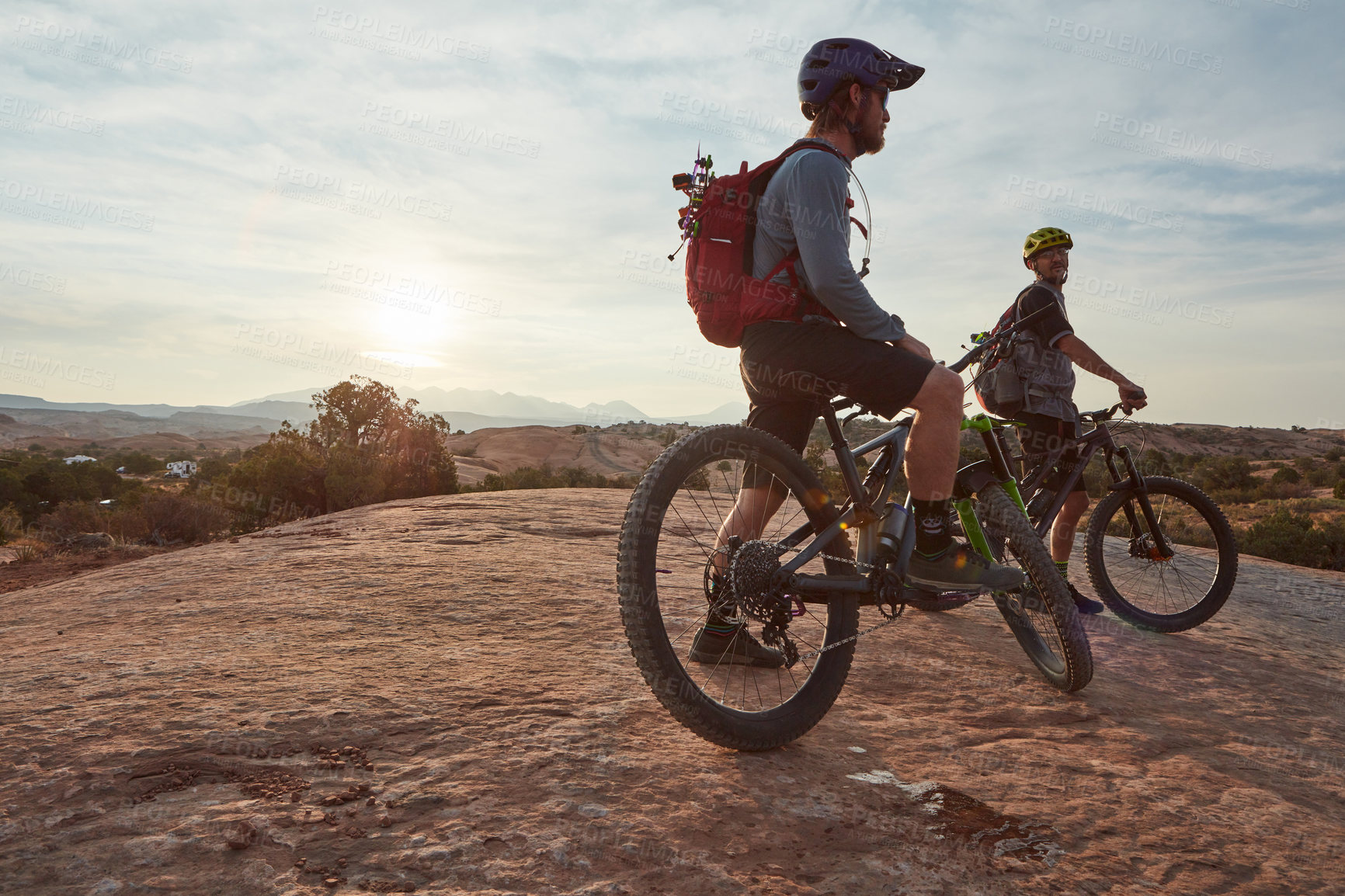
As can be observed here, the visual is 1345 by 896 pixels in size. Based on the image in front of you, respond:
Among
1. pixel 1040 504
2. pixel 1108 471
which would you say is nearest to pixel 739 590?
pixel 1040 504

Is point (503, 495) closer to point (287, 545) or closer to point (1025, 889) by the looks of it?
point (287, 545)

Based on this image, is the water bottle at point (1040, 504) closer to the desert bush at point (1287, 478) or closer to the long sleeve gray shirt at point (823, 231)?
the long sleeve gray shirt at point (823, 231)

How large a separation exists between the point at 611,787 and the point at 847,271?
1.75m

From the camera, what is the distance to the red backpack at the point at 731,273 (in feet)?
8.05

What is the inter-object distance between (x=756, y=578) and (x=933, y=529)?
0.85 meters

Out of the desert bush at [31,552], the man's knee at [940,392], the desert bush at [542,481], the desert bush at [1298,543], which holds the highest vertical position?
the man's knee at [940,392]

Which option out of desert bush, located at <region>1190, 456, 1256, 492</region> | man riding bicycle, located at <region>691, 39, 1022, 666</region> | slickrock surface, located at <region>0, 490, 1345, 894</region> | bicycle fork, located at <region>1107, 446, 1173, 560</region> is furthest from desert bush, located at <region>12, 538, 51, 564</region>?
desert bush, located at <region>1190, 456, 1256, 492</region>

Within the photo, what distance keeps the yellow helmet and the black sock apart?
2849mm

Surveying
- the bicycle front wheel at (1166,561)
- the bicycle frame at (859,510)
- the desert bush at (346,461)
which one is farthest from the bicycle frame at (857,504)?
the desert bush at (346,461)

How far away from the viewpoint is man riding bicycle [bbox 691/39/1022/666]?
2.39 meters

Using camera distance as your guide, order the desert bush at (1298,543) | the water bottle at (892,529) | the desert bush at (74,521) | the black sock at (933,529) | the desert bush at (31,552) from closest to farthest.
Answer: the water bottle at (892,529), the black sock at (933,529), the desert bush at (31,552), the desert bush at (1298,543), the desert bush at (74,521)

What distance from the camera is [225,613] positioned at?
339 centimetres

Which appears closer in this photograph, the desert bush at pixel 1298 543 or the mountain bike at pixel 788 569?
the mountain bike at pixel 788 569

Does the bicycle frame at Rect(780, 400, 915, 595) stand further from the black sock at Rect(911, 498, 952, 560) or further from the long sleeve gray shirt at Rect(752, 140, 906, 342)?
the long sleeve gray shirt at Rect(752, 140, 906, 342)
